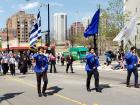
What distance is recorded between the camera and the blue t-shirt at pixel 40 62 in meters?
16.3

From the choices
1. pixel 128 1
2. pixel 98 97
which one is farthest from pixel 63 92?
pixel 128 1

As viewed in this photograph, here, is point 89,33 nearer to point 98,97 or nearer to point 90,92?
point 90,92

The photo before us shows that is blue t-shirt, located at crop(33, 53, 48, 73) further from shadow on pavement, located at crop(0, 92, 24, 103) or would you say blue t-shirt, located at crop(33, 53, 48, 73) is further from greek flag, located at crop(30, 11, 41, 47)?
greek flag, located at crop(30, 11, 41, 47)

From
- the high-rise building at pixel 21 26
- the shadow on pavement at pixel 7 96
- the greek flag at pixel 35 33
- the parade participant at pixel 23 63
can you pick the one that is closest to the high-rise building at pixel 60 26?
the high-rise building at pixel 21 26

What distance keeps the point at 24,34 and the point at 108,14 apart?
104105 millimetres

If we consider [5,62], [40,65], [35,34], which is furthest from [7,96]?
[35,34]

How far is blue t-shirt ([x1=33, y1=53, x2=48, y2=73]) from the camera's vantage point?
1630 centimetres

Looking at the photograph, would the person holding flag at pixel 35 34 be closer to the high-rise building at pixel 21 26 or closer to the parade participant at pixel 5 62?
the parade participant at pixel 5 62

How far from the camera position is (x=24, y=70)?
33562 millimetres

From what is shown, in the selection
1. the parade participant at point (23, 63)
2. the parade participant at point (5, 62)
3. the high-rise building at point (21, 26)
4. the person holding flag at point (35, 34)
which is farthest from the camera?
the high-rise building at point (21, 26)

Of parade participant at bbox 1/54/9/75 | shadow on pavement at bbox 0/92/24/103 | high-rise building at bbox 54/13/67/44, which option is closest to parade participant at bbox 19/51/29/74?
parade participant at bbox 1/54/9/75

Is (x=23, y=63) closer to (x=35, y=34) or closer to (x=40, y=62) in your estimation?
A: (x=35, y=34)

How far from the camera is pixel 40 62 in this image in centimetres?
1633

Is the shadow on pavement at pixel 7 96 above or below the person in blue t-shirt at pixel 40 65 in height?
below
